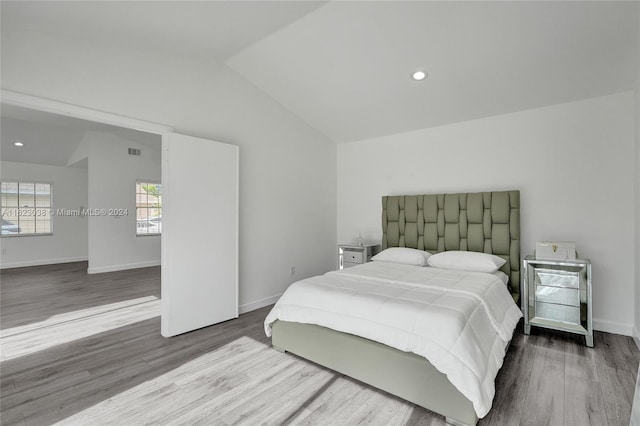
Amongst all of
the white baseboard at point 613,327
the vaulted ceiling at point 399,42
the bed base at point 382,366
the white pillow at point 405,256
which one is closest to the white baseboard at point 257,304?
the bed base at point 382,366

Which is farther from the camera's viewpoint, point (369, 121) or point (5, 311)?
point (369, 121)

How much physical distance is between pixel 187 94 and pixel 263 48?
0.97 m

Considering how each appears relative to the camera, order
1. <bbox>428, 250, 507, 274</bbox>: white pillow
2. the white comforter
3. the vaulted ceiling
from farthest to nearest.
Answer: <bbox>428, 250, 507, 274</bbox>: white pillow → the vaulted ceiling → the white comforter

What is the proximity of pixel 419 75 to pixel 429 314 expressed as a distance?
2.47 m

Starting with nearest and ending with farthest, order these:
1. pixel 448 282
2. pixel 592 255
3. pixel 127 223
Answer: pixel 448 282, pixel 592 255, pixel 127 223

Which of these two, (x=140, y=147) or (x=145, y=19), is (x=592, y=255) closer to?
(x=145, y=19)

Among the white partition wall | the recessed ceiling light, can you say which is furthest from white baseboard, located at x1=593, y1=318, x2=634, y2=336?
the white partition wall

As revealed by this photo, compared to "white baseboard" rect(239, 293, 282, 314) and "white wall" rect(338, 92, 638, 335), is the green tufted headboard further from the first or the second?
"white baseboard" rect(239, 293, 282, 314)

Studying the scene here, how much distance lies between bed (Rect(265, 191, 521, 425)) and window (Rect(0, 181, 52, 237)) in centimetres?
785

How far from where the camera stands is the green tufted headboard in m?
3.45

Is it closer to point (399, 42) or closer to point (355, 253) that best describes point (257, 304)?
point (355, 253)

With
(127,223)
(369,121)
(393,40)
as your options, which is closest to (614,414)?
(393,40)

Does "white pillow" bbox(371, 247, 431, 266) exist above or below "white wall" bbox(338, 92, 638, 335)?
below

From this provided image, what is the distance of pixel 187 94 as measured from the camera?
3.31 meters
